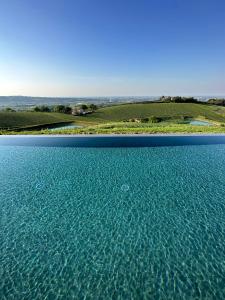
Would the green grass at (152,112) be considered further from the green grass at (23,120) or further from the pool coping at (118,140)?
A: the pool coping at (118,140)

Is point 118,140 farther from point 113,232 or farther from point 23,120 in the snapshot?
point 23,120

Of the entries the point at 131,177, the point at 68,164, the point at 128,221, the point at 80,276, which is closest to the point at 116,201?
the point at 128,221

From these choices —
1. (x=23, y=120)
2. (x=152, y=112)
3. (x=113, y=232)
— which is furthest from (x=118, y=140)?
(x=152, y=112)

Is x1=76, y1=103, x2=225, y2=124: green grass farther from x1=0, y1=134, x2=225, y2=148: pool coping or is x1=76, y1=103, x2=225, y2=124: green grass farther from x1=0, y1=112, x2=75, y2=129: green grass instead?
x1=0, y1=134, x2=225, y2=148: pool coping

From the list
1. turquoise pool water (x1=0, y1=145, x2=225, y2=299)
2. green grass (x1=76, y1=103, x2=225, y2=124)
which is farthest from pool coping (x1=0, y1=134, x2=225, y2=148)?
green grass (x1=76, y1=103, x2=225, y2=124)

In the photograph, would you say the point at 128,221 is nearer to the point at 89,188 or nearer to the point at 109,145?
the point at 89,188

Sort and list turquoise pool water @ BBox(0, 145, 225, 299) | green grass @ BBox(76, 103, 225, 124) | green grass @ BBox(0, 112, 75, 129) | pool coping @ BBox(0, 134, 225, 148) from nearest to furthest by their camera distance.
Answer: turquoise pool water @ BBox(0, 145, 225, 299) < pool coping @ BBox(0, 134, 225, 148) < green grass @ BBox(0, 112, 75, 129) < green grass @ BBox(76, 103, 225, 124)

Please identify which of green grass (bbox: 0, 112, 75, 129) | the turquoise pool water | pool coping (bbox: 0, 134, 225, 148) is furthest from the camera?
green grass (bbox: 0, 112, 75, 129)

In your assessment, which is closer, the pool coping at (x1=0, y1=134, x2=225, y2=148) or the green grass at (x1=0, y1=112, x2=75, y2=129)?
the pool coping at (x1=0, y1=134, x2=225, y2=148)

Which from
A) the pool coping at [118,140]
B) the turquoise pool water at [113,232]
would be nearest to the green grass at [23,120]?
the pool coping at [118,140]
